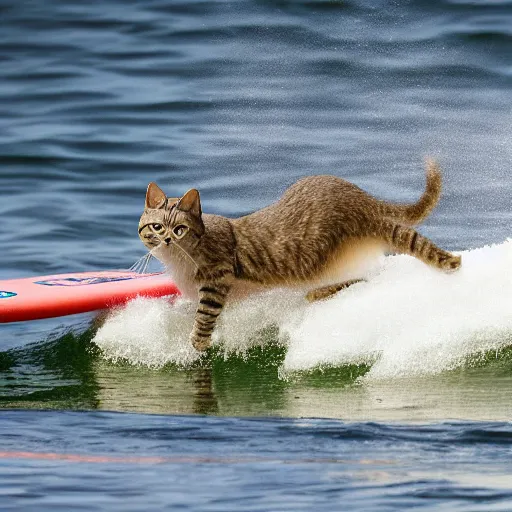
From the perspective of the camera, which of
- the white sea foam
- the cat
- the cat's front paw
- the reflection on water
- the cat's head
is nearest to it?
the reflection on water

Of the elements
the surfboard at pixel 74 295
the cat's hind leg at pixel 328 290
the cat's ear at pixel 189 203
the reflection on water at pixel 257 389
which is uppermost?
the cat's ear at pixel 189 203

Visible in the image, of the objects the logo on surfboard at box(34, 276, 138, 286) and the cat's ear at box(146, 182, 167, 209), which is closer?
the cat's ear at box(146, 182, 167, 209)

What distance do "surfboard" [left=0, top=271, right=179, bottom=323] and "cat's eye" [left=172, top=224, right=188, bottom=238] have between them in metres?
1.16

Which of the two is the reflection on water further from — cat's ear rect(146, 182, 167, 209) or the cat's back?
cat's ear rect(146, 182, 167, 209)

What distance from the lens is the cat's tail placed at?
31.4 feet

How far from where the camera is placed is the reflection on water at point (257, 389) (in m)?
8.18

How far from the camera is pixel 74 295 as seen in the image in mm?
10203

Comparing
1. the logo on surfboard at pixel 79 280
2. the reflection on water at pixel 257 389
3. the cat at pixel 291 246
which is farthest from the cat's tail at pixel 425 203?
the logo on surfboard at pixel 79 280

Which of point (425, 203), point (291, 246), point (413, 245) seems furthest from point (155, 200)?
point (425, 203)

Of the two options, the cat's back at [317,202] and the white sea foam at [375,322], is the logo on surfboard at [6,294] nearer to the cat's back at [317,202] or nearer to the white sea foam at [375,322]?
the white sea foam at [375,322]

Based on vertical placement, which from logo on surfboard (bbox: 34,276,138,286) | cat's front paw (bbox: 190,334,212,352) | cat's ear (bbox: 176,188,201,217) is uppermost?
cat's ear (bbox: 176,188,201,217)

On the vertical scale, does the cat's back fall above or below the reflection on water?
above

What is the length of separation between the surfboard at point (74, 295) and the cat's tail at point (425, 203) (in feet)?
5.01

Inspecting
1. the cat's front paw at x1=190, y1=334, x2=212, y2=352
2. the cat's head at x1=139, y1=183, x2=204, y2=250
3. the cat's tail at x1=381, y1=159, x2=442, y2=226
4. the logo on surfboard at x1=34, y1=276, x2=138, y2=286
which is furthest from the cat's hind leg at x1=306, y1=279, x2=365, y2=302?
the logo on surfboard at x1=34, y1=276, x2=138, y2=286
